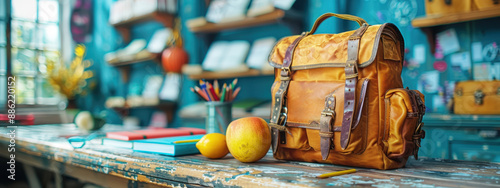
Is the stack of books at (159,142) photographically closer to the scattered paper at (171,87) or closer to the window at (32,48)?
the scattered paper at (171,87)

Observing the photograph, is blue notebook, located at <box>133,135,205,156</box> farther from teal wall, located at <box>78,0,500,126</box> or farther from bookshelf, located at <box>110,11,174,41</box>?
bookshelf, located at <box>110,11,174,41</box>

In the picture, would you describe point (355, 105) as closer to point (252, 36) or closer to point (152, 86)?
point (252, 36)

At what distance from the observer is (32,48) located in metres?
5.18

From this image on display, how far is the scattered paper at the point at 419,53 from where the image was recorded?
2.60m

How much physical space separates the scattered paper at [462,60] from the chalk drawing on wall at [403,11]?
0.38 meters

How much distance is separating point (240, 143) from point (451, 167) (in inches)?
20.5

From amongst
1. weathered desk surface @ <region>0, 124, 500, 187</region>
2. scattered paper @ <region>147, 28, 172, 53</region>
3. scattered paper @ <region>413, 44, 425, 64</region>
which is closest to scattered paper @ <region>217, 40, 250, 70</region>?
scattered paper @ <region>147, 28, 172, 53</region>

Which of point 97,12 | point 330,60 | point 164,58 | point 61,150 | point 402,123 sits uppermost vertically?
point 97,12

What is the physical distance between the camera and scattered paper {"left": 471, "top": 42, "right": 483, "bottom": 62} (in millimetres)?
2420

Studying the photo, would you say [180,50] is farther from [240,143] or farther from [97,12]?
[240,143]

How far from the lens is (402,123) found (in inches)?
34.4

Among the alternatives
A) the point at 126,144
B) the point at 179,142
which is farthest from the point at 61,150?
the point at 179,142

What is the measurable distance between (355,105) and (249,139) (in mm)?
278

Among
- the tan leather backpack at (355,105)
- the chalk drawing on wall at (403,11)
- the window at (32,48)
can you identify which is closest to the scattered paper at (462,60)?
the chalk drawing on wall at (403,11)
